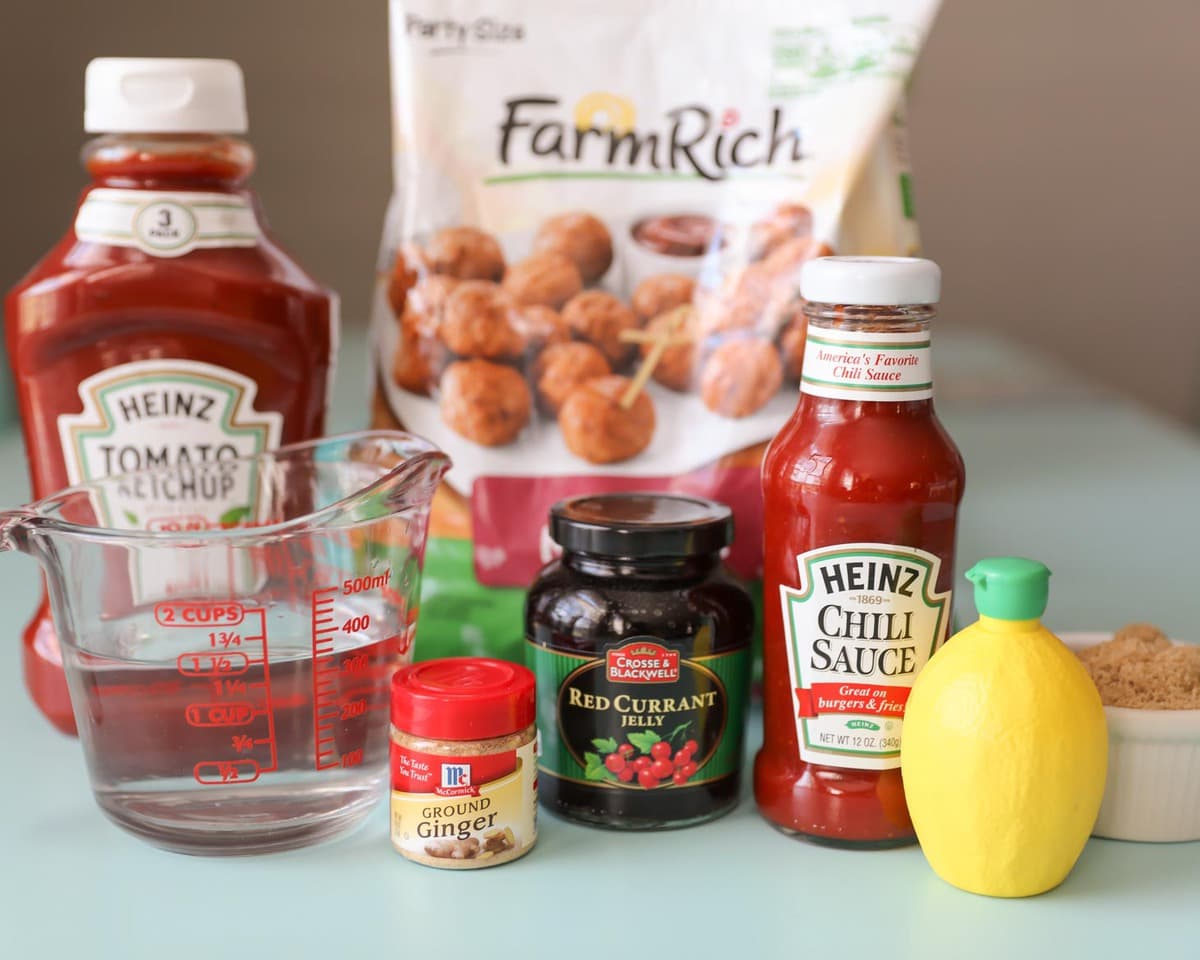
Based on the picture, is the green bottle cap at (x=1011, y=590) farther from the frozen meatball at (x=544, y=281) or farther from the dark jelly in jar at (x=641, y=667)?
the frozen meatball at (x=544, y=281)

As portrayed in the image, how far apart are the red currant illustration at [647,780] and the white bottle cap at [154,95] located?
49 cm

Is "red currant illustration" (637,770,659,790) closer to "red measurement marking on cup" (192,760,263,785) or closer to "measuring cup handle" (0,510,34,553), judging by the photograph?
"red measurement marking on cup" (192,760,263,785)

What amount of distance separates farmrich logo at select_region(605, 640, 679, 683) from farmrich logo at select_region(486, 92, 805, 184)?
0.39 m

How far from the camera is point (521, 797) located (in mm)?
761

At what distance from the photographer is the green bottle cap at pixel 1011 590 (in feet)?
2.35

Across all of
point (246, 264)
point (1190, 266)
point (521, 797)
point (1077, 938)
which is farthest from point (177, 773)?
point (1190, 266)

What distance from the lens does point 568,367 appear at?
40.1 inches

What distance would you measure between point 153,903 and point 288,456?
12.5 inches

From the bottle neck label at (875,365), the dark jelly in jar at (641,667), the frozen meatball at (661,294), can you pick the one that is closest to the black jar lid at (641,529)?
the dark jelly in jar at (641,667)

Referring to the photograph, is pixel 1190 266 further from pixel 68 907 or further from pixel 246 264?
pixel 68 907

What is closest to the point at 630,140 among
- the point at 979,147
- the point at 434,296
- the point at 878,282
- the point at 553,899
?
the point at 434,296

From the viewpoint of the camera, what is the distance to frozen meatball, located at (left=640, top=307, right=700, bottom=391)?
102 centimetres

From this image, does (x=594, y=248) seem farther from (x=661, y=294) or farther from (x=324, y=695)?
(x=324, y=695)

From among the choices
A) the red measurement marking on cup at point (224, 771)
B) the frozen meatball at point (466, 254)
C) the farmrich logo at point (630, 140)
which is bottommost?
the red measurement marking on cup at point (224, 771)
